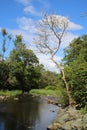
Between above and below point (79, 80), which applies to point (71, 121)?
below

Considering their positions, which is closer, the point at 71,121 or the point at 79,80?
the point at 71,121

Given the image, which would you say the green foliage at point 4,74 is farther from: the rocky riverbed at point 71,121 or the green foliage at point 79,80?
the rocky riverbed at point 71,121

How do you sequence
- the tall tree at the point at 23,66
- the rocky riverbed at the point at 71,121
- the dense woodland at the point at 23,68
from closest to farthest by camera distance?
Result: the rocky riverbed at the point at 71,121 → the dense woodland at the point at 23,68 → the tall tree at the point at 23,66

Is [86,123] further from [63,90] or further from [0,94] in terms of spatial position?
[0,94]

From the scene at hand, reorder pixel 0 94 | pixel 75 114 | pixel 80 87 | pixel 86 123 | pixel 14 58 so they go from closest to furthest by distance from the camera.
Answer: pixel 86 123 → pixel 75 114 → pixel 80 87 → pixel 0 94 → pixel 14 58

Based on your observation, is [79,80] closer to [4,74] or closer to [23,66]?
[4,74]

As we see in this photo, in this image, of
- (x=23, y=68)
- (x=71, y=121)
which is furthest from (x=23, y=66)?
(x=71, y=121)

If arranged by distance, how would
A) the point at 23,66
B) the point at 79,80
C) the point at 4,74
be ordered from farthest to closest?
the point at 23,66
the point at 4,74
the point at 79,80

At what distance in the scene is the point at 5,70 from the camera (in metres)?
63.9

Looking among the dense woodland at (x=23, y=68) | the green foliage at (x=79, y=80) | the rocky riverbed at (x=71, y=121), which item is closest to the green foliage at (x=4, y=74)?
the dense woodland at (x=23, y=68)

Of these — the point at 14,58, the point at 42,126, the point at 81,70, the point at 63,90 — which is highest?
the point at 14,58

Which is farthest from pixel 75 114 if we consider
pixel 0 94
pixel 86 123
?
pixel 0 94

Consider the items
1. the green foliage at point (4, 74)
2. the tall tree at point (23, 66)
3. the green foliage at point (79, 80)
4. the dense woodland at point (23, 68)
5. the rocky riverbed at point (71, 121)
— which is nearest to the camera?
the rocky riverbed at point (71, 121)

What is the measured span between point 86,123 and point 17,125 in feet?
21.2
